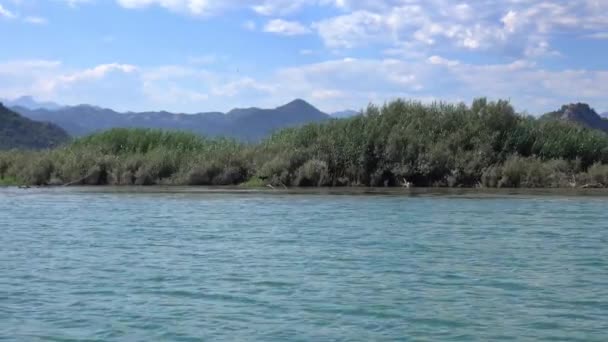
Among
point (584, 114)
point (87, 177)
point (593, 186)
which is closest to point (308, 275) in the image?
point (593, 186)

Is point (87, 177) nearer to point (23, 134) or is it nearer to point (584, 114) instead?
point (584, 114)

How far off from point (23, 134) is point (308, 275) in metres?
94.8

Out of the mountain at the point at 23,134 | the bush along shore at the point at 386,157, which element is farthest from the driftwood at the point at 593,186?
the mountain at the point at 23,134

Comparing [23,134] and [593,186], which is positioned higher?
[23,134]

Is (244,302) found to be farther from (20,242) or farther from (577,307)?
(20,242)

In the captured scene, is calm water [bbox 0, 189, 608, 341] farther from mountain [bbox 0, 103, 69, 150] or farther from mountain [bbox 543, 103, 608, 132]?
mountain [bbox 0, 103, 69, 150]

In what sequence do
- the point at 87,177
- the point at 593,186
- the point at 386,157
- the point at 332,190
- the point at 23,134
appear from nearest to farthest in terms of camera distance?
the point at 593,186 → the point at 332,190 → the point at 386,157 → the point at 87,177 → the point at 23,134

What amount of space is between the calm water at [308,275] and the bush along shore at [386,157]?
12.6m

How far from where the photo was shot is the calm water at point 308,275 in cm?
1152

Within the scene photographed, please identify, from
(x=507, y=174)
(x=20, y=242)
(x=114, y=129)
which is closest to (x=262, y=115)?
(x=114, y=129)

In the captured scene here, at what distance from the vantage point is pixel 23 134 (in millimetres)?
103562

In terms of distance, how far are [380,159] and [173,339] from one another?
31.3 meters

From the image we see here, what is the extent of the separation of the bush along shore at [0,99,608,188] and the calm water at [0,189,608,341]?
12.6 meters

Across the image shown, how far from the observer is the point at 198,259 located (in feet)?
57.1
